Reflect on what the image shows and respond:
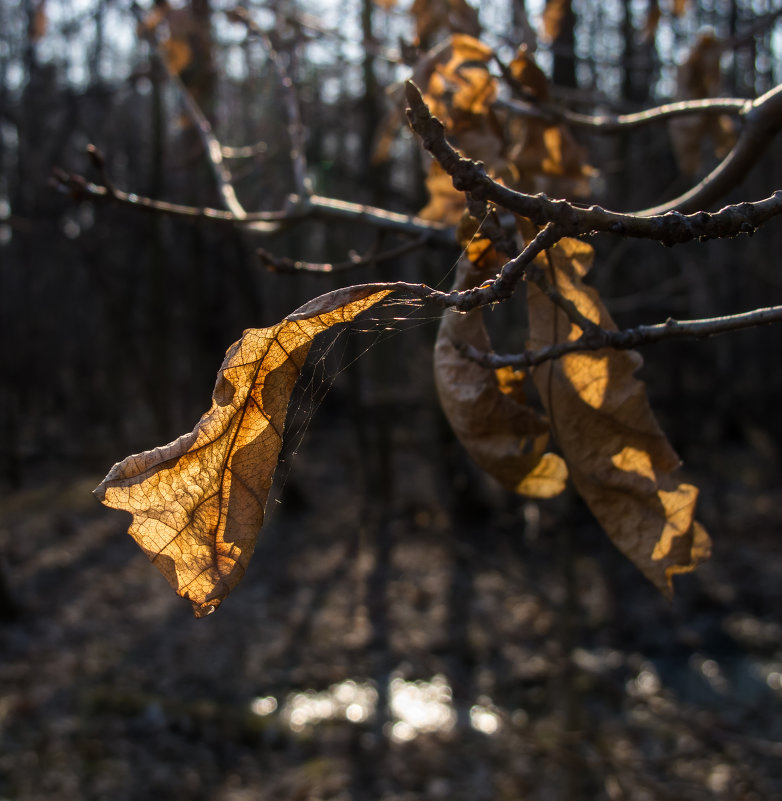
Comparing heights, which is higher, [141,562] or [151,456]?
[151,456]

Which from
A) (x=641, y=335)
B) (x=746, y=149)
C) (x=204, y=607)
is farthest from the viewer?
(x=746, y=149)

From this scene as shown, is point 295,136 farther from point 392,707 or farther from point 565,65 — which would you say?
point 392,707

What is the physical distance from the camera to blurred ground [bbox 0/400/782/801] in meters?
5.00

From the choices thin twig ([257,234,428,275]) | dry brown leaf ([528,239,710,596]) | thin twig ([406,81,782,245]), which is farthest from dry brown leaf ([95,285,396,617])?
thin twig ([257,234,428,275])

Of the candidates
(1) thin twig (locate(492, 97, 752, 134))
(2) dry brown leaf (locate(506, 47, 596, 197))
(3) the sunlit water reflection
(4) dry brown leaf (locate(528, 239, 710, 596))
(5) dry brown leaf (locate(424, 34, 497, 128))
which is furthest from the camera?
(3) the sunlit water reflection

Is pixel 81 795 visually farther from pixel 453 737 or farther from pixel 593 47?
pixel 593 47

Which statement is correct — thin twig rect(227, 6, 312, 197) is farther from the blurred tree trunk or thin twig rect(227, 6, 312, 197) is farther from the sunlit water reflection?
the sunlit water reflection

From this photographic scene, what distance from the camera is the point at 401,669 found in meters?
6.63

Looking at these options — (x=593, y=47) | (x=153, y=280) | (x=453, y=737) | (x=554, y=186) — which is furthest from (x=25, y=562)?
(x=593, y=47)

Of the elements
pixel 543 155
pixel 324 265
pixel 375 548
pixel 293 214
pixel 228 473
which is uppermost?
pixel 543 155

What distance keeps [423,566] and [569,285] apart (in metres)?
7.96

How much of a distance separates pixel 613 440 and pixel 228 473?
68 centimetres

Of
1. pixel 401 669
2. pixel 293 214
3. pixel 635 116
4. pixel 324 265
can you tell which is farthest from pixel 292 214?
pixel 401 669

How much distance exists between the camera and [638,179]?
9.34m
